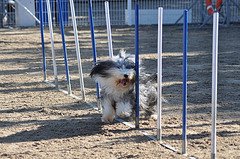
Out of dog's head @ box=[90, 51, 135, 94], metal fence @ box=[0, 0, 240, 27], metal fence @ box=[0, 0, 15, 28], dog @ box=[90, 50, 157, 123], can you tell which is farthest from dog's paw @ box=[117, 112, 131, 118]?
metal fence @ box=[0, 0, 15, 28]

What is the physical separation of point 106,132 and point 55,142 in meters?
0.72

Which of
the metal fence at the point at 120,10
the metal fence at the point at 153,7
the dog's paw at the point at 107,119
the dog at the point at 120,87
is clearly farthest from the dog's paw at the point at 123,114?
the metal fence at the point at 153,7

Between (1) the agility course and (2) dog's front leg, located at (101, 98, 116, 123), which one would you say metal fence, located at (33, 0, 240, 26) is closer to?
(1) the agility course

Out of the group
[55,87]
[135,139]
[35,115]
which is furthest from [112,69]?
[55,87]

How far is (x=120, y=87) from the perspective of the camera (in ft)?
25.0

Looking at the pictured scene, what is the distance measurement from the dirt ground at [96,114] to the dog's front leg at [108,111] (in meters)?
0.09

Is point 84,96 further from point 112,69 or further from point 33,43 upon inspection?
point 33,43

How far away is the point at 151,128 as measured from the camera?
25.4 feet

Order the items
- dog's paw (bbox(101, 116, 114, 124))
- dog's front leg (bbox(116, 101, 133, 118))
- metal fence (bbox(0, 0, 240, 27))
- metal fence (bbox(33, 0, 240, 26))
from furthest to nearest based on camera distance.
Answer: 1. metal fence (bbox(33, 0, 240, 26))
2. metal fence (bbox(0, 0, 240, 27))
3. dog's paw (bbox(101, 116, 114, 124))
4. dog's front leg (bbox(116, 101, 133, 118))

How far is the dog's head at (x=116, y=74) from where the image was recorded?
7457 millimetres

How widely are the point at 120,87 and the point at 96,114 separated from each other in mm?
1111

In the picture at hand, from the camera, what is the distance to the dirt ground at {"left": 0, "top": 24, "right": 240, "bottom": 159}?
674cm

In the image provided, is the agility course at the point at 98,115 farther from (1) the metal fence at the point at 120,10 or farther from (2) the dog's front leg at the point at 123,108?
(1) the metal fence at the point at 120,10

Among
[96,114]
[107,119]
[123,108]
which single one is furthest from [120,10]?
[123,108]
